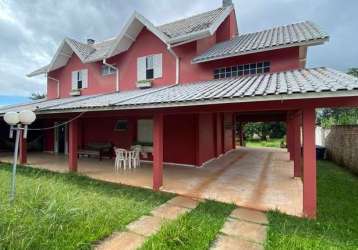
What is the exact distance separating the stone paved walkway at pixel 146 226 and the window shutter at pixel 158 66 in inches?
318

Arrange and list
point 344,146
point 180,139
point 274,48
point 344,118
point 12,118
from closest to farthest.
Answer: point 12,118 → point 274,48 → point 180,139 → point 344,146 → point 344,118

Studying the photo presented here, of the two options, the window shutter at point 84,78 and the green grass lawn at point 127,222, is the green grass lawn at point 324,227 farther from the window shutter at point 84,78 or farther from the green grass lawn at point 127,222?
the window shutter at point 84,78

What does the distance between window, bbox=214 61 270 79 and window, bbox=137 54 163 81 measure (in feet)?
10.9

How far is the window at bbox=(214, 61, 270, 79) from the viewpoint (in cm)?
1083

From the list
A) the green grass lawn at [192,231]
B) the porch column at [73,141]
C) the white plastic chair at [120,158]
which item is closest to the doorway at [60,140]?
the porch column at [73,141]

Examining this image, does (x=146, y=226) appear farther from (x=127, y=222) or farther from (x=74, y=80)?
(x=74, y=80)

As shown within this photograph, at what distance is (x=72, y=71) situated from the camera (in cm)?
1727

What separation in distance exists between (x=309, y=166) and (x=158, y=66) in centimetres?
974

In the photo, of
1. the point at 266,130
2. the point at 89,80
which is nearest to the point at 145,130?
the point at 89,80

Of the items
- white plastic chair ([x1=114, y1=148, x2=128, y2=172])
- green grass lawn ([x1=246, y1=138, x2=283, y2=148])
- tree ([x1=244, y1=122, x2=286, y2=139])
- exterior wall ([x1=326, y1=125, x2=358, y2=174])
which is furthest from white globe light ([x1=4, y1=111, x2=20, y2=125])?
tree ([x1=244, y1=122, x2=286, y2=139])

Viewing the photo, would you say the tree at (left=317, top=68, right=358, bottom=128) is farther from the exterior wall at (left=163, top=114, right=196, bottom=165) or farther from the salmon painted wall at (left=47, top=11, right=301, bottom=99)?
the exterior wall at (left=163, top=114, right=196, bottom=165)

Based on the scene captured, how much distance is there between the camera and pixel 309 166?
18.6 ft

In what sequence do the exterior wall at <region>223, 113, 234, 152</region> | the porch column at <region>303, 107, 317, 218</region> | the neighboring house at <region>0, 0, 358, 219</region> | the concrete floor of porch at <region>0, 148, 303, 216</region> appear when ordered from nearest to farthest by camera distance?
the porch column at <region>303, 107, 317, 218</region>
the neighboring house at <region>0, 0, 358, 219</region>
the concrete floor of porch at <region>0, 148, 303, 216</region>
the exterior wall at <region>223, 113, 234, 152</region>

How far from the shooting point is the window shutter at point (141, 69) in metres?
13.9
